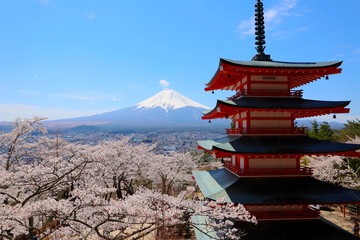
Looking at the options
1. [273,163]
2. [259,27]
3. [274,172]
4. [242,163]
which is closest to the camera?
[274,172]

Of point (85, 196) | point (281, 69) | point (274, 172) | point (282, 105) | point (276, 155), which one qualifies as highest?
point (281, 69)

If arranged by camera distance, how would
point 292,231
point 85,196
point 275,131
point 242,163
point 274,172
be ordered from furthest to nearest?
point 242,163, point 275,131, point 274,172, point 85,196, point 292,231

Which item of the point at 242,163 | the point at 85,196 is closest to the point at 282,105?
the point at 242,163

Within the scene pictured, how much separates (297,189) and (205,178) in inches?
174

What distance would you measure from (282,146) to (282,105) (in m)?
1.70

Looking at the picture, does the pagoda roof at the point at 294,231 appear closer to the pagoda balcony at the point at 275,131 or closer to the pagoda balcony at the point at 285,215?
the pagoda balcony at the point at 285,215

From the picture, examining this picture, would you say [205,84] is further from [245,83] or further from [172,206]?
[172,206]

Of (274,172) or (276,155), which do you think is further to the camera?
(274,172)

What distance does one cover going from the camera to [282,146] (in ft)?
29.1

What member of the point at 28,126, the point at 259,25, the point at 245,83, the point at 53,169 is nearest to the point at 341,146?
the point at 245,83

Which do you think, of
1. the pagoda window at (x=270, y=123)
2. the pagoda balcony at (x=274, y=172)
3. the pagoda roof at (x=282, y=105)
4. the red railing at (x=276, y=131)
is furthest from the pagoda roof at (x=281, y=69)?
the pagoda balcony at (x=274, y=172)

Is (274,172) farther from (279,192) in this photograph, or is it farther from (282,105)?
(282,105)

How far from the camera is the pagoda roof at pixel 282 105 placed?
28.5 feet

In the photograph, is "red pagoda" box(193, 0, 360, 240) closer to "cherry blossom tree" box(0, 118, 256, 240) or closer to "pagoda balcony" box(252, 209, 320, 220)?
"pagoda balcony" box(252, 209, 320, 220)
